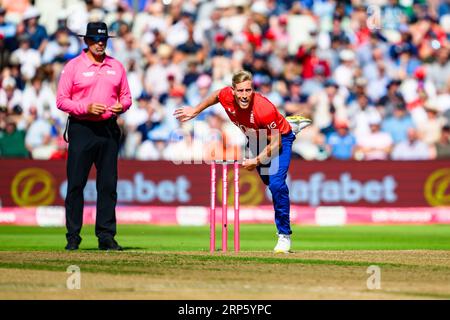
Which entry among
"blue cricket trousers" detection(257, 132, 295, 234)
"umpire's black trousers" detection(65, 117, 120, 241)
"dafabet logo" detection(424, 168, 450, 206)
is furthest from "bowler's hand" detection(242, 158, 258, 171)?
"dafabet logo" detection(424, 168, 450, 206)

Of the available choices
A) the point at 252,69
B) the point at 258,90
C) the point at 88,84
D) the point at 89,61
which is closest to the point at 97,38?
the point at 89,61

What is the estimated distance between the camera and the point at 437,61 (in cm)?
2391

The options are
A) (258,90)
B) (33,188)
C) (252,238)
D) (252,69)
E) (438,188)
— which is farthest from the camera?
(252,69)

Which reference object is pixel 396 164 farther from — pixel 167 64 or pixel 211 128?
pixel 167 64

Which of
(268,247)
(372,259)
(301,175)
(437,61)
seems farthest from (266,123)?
(437,61)

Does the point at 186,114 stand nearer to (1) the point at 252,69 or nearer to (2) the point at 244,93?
(2) the point at 244,93

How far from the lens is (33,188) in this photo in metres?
21.4

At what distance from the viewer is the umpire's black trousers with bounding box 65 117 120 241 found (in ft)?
44.0

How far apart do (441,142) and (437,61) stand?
7.69ft

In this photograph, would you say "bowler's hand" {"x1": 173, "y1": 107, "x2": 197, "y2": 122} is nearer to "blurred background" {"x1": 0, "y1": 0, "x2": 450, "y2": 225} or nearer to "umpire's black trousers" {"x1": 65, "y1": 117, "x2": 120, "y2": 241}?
"umpire's black trousers" {"x1": 65, "y1": 117, "x2": 120, "y2": 241}

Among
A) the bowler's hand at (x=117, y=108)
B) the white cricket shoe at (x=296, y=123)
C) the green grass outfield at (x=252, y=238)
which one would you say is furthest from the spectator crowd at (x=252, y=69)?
the bowler's hand at (x=117, y=108)

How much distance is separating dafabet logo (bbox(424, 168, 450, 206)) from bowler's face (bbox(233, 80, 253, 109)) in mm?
9663

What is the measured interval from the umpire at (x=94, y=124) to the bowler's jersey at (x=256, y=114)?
1.19 metres

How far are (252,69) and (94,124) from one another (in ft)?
33.6
